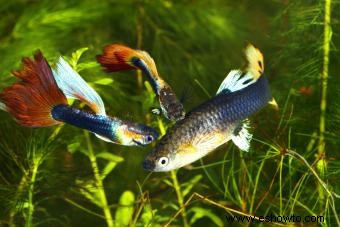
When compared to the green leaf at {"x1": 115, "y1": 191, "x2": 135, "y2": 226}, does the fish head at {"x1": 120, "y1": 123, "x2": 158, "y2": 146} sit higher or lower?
higher

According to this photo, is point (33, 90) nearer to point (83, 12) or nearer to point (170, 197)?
point (170, 197)

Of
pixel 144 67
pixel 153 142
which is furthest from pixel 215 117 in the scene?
pixel 153 142

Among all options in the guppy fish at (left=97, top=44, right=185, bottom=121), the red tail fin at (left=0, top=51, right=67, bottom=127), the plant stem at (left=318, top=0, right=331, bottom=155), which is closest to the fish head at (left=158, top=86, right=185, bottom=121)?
the guppy fish at (left=97, top=44, right=185, bottom=121)

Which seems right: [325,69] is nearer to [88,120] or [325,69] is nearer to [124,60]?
[124,60]

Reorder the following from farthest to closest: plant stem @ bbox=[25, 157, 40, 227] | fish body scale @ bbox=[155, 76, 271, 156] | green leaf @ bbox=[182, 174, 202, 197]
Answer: green leaf @ bbox=[182, 174, 202, 197] → plant stem @ bbox=[25, 157, 40, 227] → fish body scale @ bbox=[155, 76, 271, 156]

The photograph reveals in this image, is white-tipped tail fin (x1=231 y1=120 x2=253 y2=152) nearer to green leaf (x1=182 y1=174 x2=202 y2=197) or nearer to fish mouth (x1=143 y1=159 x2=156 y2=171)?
fish mouth (x1=143 y1=159 x2=156 y2=171)

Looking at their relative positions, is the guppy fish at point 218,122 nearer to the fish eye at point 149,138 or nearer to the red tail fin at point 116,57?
the fish eye at point 149,138

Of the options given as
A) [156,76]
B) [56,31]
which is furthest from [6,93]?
[56,31]
